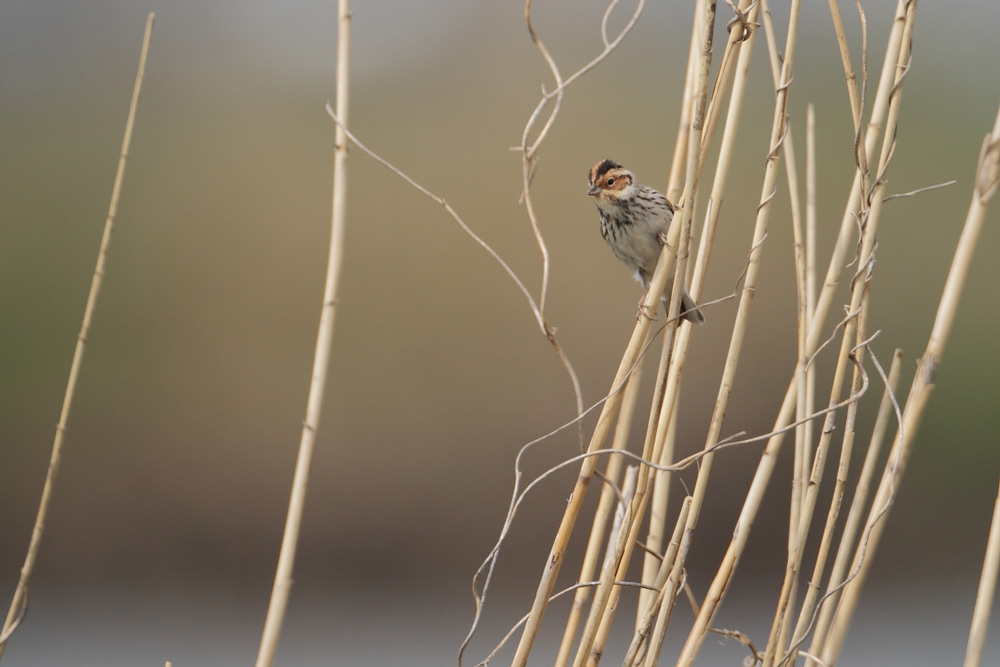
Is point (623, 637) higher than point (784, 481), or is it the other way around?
point (784, 481)

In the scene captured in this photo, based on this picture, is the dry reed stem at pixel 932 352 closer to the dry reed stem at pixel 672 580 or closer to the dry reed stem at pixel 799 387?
the dry reed stem at pixel 799 387

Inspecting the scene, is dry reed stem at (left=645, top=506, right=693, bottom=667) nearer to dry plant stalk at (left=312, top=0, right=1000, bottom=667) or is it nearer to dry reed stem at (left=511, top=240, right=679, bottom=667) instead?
dry plant stalk at (left=312, top=0, right=1000, bottom=667)

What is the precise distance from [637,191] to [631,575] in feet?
9.76

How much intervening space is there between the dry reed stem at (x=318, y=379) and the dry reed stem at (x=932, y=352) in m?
0.60

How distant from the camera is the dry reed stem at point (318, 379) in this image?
941 mm

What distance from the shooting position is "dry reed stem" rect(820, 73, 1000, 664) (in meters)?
0.90

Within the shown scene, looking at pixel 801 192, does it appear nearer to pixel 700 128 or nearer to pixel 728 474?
pixel 728 474

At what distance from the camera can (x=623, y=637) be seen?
450 centimetres

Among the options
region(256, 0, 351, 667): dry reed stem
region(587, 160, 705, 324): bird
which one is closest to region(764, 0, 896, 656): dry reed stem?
region(256, 0, 351, 667): dry reed stem

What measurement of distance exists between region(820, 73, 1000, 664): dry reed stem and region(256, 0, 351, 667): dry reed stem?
0.60m

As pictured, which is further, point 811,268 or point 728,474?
point 728,474

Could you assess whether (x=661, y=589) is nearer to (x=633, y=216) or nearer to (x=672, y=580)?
(x=672, y=580)

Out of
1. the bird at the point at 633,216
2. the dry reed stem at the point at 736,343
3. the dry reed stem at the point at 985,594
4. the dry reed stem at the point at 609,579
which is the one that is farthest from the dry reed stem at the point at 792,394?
the bird at the point at 633,216

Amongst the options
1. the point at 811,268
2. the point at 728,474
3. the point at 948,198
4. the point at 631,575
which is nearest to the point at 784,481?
the point at 728,474
